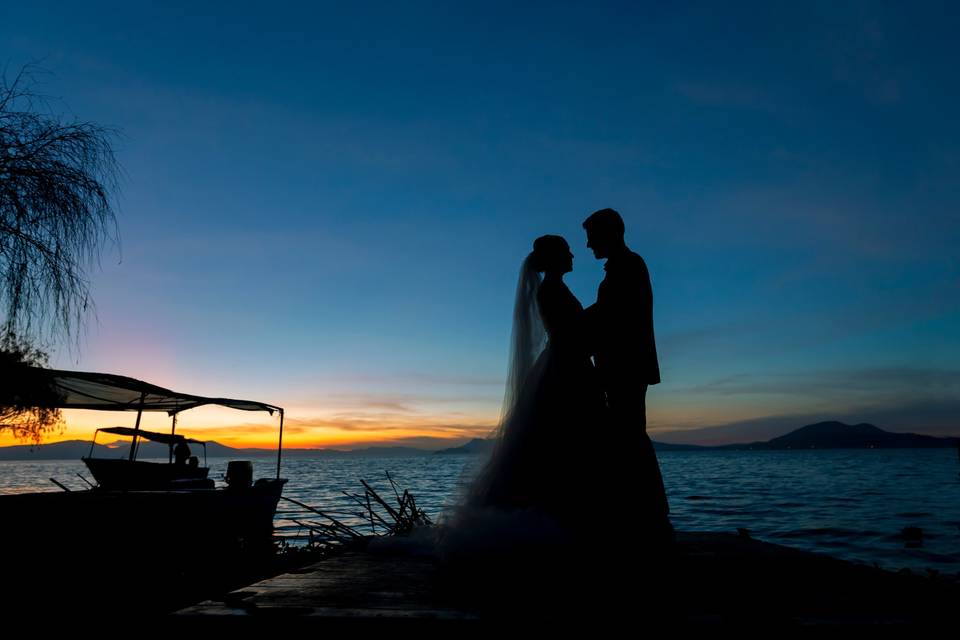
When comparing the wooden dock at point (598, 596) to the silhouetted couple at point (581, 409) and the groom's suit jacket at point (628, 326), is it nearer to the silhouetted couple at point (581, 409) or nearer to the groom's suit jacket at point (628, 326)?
the silhouetted couple at point (581, 409)

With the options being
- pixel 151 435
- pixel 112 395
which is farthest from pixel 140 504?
pixel 151 435

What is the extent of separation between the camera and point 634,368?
4355 mm

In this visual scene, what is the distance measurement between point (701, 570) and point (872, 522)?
82.3ft

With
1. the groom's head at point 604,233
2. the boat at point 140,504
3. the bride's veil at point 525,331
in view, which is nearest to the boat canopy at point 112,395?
the boat at point 140,504

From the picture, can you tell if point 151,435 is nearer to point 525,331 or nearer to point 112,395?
point 112,395

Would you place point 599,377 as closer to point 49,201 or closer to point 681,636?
point 681,636

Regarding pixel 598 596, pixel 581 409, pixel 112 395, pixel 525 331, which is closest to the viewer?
pixel 598 596

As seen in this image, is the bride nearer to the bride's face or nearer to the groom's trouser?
the bride's face

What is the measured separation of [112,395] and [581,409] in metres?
13.8

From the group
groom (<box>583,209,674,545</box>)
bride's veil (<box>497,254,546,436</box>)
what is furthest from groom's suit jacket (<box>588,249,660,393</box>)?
bride's veil (<box>497,254,546,436</box>)

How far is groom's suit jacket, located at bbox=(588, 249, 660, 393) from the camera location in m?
4.35

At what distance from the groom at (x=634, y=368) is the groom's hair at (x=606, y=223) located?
20 centimetres

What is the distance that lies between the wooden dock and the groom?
388 mm

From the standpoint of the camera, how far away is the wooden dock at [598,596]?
2.87 metres
